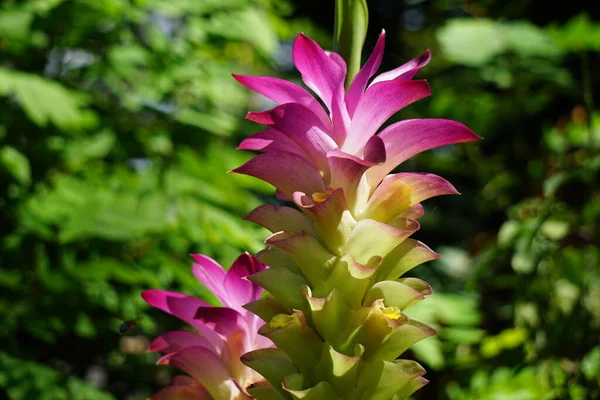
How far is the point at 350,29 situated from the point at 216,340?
0.30 meters

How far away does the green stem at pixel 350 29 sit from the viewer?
508 mm

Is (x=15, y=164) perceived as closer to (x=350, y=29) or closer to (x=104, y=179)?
(x=104, y=179)

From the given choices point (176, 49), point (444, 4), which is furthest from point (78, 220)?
point (444, 4)

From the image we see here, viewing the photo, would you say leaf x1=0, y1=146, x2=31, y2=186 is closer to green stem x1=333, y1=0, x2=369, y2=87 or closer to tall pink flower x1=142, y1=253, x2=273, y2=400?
tall pink flower x1=142, y1=253, x2=273, y2=400

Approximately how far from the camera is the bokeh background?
1366mm

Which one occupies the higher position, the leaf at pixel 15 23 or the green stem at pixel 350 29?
the green stem at pixel 350 29

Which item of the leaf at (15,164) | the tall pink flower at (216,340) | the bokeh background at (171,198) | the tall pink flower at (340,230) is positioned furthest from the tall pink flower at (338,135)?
the leaf at (15,164)

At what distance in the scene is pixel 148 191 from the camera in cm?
155

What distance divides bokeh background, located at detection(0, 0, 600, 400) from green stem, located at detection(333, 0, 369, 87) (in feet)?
2.37

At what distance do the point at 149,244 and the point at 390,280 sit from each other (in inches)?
52.5

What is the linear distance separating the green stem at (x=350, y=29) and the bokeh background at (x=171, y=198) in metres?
0.72

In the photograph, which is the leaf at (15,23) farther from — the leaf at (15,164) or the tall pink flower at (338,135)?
the tall pink flower at (338,135)

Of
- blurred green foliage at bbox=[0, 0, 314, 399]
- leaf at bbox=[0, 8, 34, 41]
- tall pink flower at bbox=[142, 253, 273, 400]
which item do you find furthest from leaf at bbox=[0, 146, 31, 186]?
tall pink flower at bbox=[142, 253, 273, 400]

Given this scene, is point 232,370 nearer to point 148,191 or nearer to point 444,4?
point 148,191
